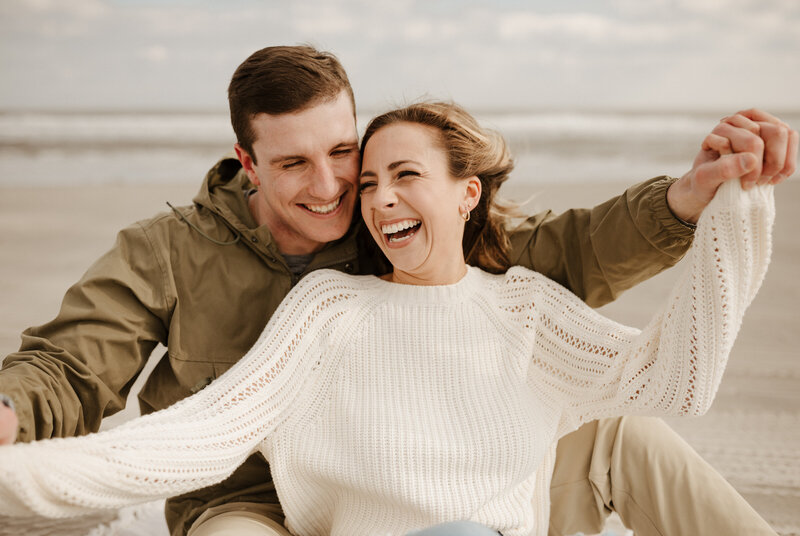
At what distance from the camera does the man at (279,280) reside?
2.03 meters

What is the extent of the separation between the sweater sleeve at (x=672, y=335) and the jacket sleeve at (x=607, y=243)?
0.10 metres

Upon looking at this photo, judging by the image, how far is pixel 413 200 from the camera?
2037mm

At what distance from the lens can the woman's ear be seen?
7.14ft

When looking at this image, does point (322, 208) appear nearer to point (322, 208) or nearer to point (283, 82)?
point (322, 208)

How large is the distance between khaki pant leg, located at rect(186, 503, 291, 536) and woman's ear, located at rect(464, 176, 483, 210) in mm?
1008

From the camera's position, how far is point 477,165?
2172mm

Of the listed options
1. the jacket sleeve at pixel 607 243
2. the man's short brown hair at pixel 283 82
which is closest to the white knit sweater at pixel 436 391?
the jacket sleeve at pixel 607 243

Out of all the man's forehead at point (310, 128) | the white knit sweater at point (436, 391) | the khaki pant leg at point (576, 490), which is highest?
the man's forehead at point (310, 128)

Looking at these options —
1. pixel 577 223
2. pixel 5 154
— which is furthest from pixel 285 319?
pixel 5 154

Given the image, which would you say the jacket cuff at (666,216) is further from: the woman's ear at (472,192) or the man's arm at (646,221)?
the woman's ear at (472,192)

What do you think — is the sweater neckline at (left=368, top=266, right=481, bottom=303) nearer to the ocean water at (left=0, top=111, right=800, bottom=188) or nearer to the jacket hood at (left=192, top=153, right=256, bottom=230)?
the jacket hood at (left=192, top=153, right=256, bottom=230)

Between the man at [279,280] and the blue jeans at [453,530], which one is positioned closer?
the blue jeans at [453,530]

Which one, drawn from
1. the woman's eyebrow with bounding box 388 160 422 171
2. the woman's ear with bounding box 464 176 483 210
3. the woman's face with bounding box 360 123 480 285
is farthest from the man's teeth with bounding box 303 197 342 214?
the woman's ear with bounding box 464 176 483 210

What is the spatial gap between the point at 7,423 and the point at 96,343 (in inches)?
19.5
